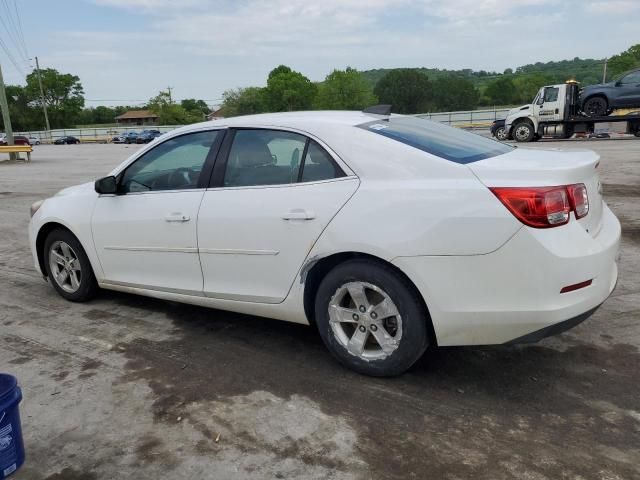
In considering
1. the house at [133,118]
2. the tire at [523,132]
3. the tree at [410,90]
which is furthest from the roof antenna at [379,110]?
the house at [133,118]

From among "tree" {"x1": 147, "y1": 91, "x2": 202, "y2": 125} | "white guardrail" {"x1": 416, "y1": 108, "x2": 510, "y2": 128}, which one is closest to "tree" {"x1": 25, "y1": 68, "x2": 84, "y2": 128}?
"tree" {"x1": 147, "y1": 91, "x2": 202, "y2": 125}

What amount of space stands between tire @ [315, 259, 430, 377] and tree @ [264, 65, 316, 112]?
92.0 metres

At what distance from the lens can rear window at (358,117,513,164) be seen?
127 inches

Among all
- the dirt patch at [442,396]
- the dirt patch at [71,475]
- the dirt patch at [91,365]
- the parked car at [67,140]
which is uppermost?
the dirt patch at [91,365]

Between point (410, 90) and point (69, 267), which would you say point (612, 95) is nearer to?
point (69, 267)

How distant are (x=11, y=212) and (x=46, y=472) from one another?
916 centimetres

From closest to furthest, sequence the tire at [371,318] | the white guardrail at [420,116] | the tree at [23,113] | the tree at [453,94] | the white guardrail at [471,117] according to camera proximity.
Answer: the tire at [371,318]
the white guardrail at [471,117]
the white guardrail at [420,116]
the tree at [453,94]
the tree at [23,113]

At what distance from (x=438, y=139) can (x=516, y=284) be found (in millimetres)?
1176

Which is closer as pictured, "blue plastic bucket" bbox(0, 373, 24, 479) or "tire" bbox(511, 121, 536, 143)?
"blue plastic bucket" bbox(0, 373, 24, 479)

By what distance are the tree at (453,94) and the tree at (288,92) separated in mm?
22978

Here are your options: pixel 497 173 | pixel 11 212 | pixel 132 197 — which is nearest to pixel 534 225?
pixel 497 173

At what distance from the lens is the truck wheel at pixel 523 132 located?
2469 centimetres

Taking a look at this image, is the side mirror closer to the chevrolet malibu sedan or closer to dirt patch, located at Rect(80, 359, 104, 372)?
the chevrolet malibu sedan

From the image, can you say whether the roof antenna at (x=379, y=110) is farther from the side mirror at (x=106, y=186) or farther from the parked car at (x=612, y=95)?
the parked car at (x=612, y=95)
